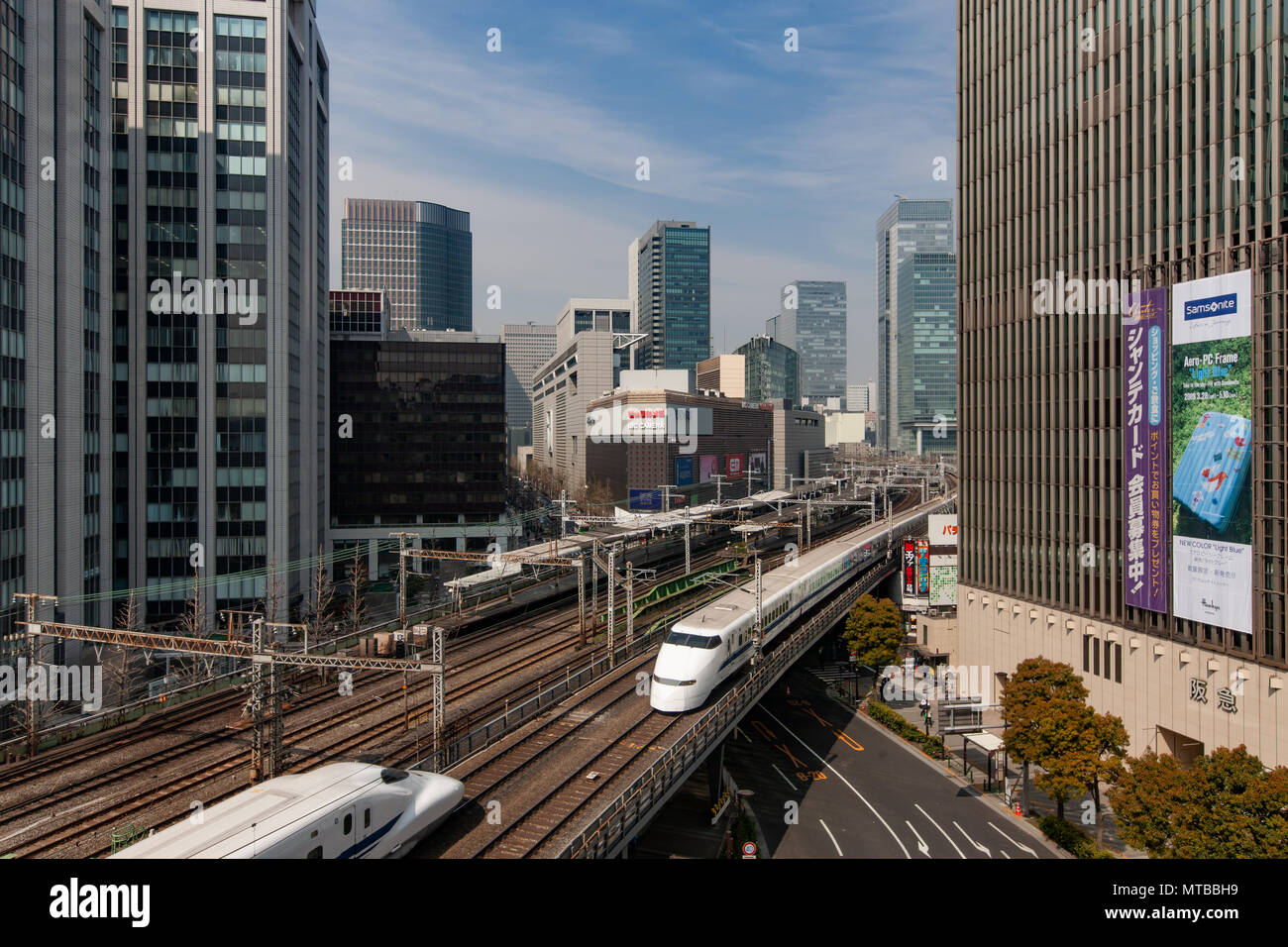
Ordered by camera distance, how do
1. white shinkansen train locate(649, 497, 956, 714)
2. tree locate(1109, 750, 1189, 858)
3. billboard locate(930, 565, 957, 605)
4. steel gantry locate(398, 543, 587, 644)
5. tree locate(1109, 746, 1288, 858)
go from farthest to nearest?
billboard locate(930, 565, 957, 605) → steel gantry locate(398, 543, 587, 644) → white shinkansen train locate(649, 497, 956, 714) → tree locate(1109, 750, 1189, 858) → tree locate(1109, 746, 1288, 858)

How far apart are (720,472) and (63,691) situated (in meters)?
115

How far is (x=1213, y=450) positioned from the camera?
35125 millimetres

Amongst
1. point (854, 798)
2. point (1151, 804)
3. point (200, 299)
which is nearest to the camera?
point (1151, 804)

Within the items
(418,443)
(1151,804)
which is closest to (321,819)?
(1151,804)

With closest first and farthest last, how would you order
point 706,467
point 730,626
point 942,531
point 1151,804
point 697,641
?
point 1151,804 < point 697,641 < point 730,626 < point 942,531 < point 706,467

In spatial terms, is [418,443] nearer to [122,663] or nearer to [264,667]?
[122,663]

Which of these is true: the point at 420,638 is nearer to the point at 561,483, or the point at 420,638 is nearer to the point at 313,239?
the point at 313,239

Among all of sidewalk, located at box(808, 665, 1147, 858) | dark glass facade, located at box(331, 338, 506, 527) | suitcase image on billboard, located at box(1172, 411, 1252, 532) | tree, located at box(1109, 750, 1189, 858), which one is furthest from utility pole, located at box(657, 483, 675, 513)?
tree, located at box(1109, 750, 1189, 858)

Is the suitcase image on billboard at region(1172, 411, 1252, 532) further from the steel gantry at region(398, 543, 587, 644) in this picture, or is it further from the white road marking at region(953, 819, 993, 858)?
the steel gantry at region(398, 543, 587, 644)

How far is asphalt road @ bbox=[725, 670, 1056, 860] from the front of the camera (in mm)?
31094

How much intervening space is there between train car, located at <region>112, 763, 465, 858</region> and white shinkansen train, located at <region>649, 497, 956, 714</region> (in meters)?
11.9

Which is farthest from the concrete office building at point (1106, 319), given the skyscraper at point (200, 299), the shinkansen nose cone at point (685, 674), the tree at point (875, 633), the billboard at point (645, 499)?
the billboard at point (645, 499)

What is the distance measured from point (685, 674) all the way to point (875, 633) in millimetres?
24234

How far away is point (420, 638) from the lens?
40.0 m
